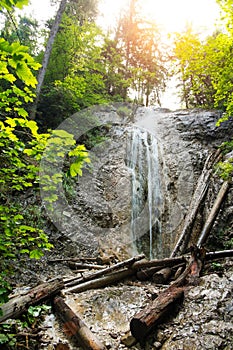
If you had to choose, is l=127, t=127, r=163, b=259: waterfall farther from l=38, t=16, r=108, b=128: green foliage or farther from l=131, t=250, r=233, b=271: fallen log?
l=131, t=250, r=233, b=271: fallen log

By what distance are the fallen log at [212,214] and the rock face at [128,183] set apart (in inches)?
23.9

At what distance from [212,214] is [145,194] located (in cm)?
366

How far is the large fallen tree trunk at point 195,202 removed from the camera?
25.8 feet

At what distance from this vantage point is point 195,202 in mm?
9289

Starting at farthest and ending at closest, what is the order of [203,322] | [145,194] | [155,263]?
1. [145,194]
2. [155,263]
3. [203,322]

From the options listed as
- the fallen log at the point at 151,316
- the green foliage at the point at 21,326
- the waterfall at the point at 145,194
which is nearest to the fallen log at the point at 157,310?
the fallen log at the point at 151,316

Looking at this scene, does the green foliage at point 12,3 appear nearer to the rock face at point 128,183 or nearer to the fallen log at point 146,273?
the fallen log at point 146,273

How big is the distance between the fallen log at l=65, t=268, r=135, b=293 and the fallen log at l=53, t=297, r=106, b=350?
0.92 metres

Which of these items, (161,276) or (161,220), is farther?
(161,220)

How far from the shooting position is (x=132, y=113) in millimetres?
17328

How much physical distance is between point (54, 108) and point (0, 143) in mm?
9044

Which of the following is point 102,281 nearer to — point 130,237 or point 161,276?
point 161,276

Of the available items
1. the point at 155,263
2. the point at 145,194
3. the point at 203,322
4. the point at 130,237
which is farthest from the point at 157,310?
the point at 145,194

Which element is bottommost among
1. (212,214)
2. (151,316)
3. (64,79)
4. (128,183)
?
(151,316)
